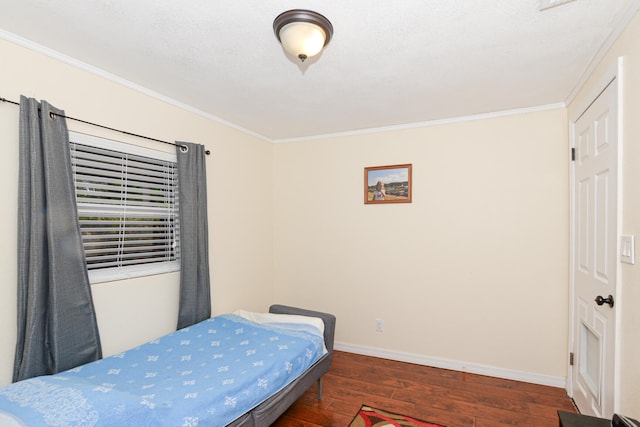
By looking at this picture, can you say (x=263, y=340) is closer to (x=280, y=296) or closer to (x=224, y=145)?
(x=280, y=296)

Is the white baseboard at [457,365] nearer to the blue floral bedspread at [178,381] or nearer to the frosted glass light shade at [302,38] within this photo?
the blue floral bedspread at [178,381]

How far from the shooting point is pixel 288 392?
86.7 inches

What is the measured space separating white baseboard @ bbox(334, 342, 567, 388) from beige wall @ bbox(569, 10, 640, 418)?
4.26ft

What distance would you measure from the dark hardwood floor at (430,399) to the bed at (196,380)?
0.80 ft

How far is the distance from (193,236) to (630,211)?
2.88 metres

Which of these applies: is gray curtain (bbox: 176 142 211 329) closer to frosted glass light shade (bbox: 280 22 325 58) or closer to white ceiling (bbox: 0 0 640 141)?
white ceiling (bbox: 0 0 640 141)

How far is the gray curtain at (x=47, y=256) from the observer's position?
6.08 ft

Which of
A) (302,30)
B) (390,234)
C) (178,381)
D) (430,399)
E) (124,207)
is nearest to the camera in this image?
(302,30)

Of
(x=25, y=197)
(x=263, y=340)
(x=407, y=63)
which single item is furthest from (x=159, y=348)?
(x=407, y=63)

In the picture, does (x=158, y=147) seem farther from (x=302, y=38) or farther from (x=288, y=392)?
(x=288, y=392)

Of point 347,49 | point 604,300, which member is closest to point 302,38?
point 347,49

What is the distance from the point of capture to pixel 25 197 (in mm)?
1864

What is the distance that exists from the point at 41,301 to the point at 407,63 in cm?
265

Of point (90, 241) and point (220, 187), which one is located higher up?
point (220, 187)
